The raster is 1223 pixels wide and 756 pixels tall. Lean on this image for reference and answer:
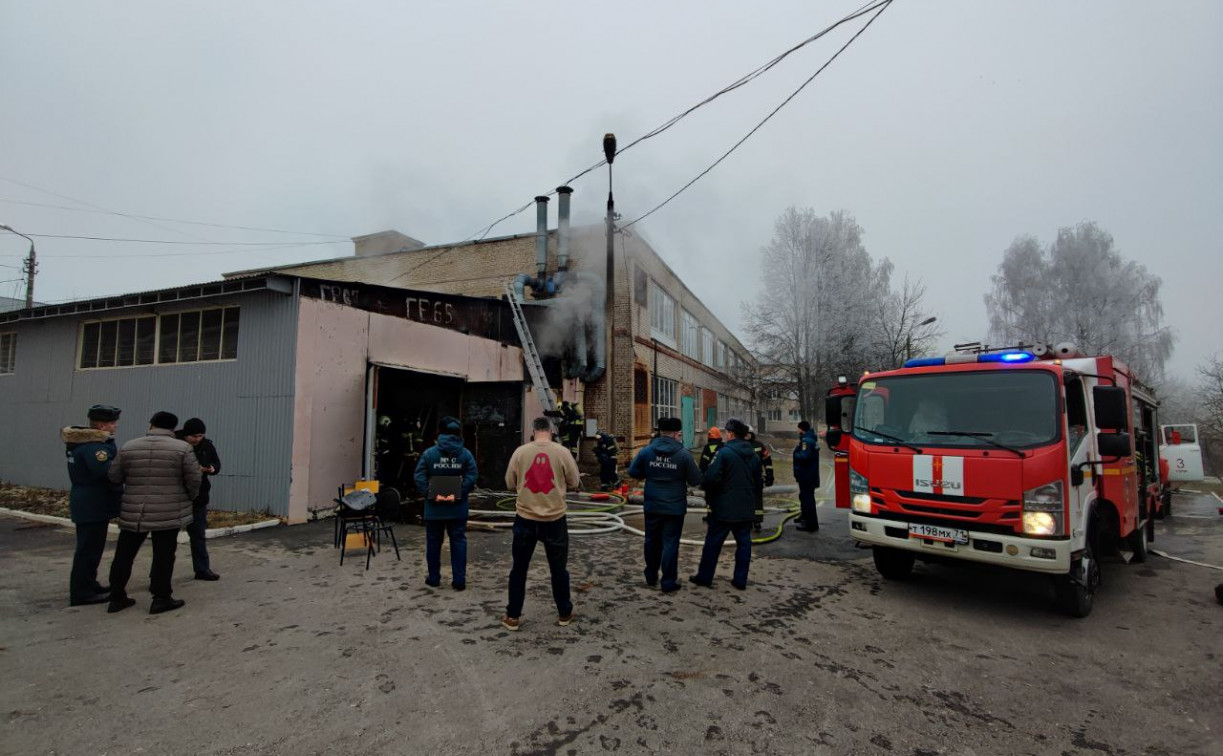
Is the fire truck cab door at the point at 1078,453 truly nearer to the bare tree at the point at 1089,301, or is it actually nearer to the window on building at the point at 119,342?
the window on building at the point at 119,342

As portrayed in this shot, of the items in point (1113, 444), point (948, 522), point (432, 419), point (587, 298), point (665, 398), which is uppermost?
point (587, 298)

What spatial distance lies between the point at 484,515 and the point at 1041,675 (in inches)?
287

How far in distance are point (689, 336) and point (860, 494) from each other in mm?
19481

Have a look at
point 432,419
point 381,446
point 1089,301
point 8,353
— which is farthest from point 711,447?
point 1089,301

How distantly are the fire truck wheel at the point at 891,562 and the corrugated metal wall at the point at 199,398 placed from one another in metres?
8.12

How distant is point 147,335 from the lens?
1030 centimetres

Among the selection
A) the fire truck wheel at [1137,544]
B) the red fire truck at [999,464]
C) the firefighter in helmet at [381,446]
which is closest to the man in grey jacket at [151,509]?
the firefighter in helmet at [381,446]

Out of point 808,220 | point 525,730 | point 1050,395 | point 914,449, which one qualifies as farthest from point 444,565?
point 808,220

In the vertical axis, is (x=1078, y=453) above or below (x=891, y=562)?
above

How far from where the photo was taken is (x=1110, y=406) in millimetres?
4613

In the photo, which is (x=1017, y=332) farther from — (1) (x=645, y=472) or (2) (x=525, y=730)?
(2) (x=525, y=730)

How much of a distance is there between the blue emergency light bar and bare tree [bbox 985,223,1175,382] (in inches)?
1210

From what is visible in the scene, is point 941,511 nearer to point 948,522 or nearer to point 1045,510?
point 948,522

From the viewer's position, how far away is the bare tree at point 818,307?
22969 mm
